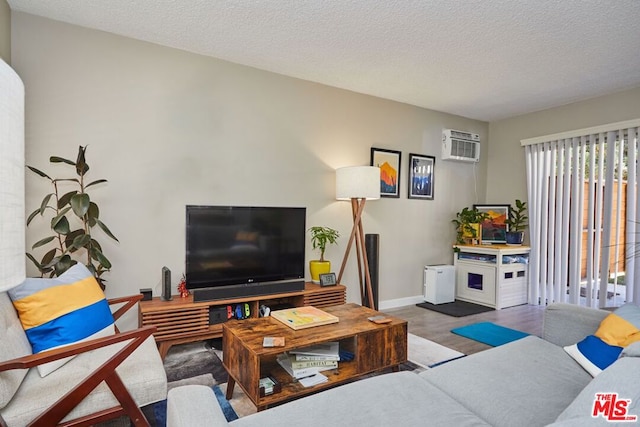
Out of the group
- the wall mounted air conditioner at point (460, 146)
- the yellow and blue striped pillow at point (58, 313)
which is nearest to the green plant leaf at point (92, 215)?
the yellow and blue striped pillow at point (58, 313)

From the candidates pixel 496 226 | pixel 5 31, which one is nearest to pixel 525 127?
pixel 496 226

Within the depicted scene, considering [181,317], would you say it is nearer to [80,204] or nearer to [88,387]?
[80,204]

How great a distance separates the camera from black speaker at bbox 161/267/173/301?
2826 millimetres

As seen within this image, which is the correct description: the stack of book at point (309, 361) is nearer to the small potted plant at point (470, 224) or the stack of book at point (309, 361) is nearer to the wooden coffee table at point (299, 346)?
the wooden coffee table at point (299, 346)

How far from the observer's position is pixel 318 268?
366cm

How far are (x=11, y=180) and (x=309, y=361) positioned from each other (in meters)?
1.96

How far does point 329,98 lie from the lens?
394 cm

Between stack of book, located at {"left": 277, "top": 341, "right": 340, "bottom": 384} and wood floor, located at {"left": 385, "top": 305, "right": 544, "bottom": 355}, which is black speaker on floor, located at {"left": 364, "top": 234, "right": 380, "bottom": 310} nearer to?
wood floor, located at {"left": 385, "top": 305, "right": 544, "bottom": 355}

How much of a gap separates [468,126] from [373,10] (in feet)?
Result: 10.7

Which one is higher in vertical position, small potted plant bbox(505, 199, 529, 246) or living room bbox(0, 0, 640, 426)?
living room bbox(0, 0, 640, 426)

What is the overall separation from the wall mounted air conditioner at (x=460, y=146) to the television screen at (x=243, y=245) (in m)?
2.50

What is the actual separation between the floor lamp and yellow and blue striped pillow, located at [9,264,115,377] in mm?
2319

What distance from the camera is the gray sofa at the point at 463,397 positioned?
1.10m

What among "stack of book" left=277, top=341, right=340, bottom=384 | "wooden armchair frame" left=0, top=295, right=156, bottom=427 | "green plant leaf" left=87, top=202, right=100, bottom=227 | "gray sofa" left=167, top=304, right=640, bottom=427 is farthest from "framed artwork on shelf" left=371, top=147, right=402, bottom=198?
"wooden armchair frame" left=0, top=295, right=156, bottom=427
